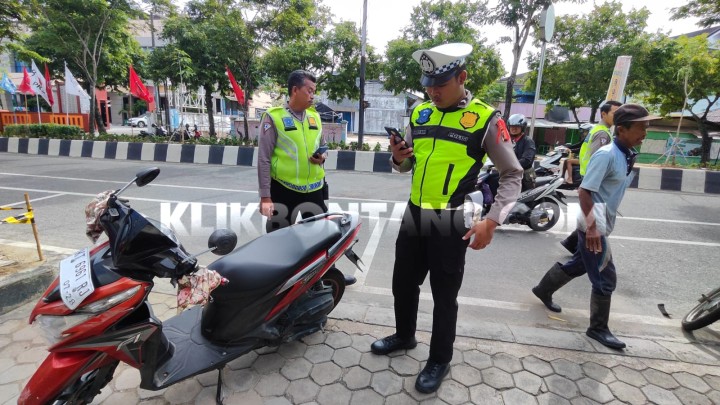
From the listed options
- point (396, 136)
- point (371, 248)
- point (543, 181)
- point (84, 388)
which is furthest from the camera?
point (543, 181)

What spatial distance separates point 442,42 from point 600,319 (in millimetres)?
12486

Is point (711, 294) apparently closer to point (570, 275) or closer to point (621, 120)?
point (570, 275)

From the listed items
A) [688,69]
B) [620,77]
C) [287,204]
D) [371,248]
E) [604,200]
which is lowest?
[371,248]

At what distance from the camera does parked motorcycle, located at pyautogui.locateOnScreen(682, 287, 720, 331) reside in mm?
2598

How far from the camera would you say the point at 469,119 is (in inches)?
77.2

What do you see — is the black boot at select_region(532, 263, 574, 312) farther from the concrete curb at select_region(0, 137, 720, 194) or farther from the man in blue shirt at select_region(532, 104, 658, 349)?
the concrete curb at select_region(0, 137, 720, 194)

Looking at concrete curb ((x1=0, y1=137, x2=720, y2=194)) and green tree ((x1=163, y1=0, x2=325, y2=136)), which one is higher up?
green tree ((x1=163, y1=0, x2=325, y2=136))

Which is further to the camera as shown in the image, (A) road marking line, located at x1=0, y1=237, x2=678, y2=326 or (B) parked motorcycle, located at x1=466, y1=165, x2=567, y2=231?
(B) parked motorcycle, located at x1=466, y1=165, x2=567, y2=231

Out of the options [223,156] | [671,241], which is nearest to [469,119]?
[671,241]

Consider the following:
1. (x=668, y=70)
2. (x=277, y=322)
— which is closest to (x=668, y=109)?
(x=668, y=70)

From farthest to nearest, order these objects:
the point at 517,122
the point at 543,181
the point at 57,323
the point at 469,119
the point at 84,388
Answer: the point at 543,181 < the point at 517,122 < the point at 469,119 < the point at 84,388 < the point at 57,323

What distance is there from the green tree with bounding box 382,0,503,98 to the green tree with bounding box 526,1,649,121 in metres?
3.37

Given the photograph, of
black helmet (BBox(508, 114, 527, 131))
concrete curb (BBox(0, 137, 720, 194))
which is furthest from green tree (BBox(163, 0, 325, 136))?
black helmet (BBox(508, 114, 527, 131))

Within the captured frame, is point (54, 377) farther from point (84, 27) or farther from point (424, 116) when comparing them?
point (84, 27)
